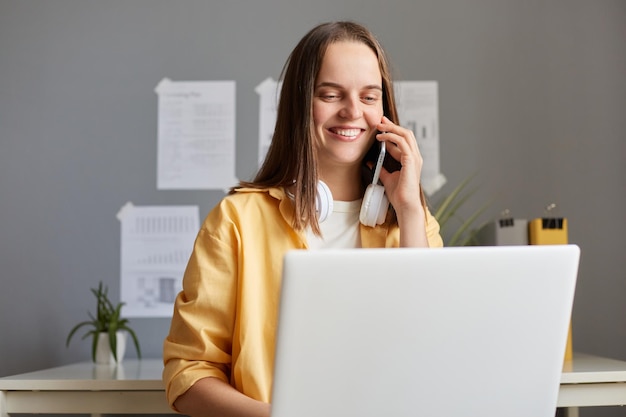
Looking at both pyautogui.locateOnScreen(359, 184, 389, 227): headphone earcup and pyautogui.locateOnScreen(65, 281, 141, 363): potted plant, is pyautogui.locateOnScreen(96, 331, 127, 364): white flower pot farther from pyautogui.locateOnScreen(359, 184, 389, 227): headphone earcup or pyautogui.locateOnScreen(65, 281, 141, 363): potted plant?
pyautogui.locateOnScreen(359, 184, 389, 227): headphone earcup

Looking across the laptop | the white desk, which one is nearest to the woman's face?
the laptop

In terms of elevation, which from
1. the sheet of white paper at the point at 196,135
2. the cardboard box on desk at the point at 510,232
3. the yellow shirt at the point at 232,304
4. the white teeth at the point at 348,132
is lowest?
the yellow shirt at the point at 232,304

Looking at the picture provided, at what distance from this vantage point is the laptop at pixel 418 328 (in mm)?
790

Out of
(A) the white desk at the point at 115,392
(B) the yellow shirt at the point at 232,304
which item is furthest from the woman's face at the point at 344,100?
(A) the white desk at the point at 115,392

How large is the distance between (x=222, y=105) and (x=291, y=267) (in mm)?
1759

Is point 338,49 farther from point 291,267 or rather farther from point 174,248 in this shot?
point 174,248

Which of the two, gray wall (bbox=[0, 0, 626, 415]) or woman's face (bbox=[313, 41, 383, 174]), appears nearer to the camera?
woman's face (bbox=[313, 41, 383, 174])

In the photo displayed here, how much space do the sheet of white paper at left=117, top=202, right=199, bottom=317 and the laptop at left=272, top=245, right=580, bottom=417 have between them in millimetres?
1670

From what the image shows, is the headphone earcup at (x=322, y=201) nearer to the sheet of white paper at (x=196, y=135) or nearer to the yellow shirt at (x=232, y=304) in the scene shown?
the yellow shirt at (x=232, y=304)

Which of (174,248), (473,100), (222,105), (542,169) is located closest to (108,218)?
(174,248)

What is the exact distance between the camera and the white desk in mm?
1734

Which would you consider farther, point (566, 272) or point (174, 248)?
point (174, 248)

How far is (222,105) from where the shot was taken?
8.12 ft

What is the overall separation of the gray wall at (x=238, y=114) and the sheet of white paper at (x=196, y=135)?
3 cm
